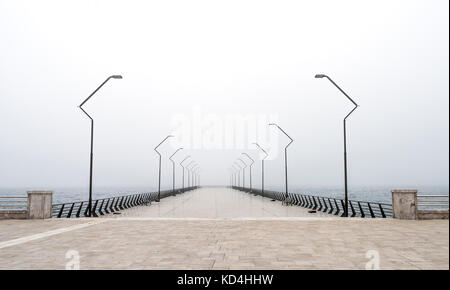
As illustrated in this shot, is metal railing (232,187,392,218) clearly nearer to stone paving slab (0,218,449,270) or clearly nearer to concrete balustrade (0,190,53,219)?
stone paving slab (0,218,449,270)

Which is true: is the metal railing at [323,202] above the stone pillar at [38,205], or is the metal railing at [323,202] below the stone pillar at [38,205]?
below

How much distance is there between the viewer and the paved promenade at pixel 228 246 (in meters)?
8.30

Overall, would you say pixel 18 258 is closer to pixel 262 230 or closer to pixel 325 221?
pixel 262 230

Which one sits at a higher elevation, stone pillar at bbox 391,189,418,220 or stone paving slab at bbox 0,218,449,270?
stone pillar at bbox 391,189,418,220

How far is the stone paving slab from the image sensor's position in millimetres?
8266

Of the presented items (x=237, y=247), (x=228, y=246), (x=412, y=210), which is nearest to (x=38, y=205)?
(x=228, y=246)

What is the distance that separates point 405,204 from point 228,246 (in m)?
10.9

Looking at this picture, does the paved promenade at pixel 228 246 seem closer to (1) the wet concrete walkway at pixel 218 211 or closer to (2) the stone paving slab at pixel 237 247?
(2) the stone paving slab at pixel 237 247

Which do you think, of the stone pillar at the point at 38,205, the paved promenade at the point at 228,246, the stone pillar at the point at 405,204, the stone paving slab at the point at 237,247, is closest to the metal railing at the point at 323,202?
the stone pillar at the point at 405,204

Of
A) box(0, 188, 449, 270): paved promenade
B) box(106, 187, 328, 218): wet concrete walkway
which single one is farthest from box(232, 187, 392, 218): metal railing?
box(0, 188, 449, 270): paved promenade

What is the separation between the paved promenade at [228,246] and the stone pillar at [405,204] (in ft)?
4.74
